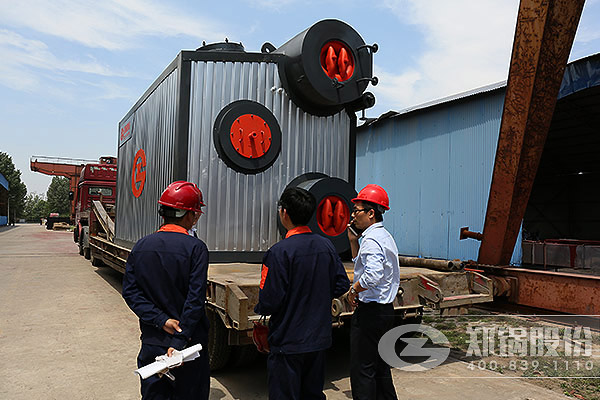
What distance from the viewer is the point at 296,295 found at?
284 cm

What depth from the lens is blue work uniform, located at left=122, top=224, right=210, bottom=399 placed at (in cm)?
263

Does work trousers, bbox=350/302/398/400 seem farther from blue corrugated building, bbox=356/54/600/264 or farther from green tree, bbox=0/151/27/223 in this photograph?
green tree, bbox=0/151/27/223

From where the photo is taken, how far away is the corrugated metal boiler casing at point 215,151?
5.64m

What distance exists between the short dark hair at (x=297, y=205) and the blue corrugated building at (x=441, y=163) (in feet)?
24.8

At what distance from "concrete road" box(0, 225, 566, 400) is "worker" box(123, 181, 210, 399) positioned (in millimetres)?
1665

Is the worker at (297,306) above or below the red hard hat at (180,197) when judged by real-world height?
below

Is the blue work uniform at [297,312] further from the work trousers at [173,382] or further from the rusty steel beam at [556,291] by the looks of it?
the rusty steel beam at [556,291]

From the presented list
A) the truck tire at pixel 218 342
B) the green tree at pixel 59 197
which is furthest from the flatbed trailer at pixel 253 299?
the green tree at pixel 59 197

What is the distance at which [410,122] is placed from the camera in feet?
39.0

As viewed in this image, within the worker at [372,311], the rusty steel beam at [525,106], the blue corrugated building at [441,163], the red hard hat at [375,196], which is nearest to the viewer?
the worker at [372,311]

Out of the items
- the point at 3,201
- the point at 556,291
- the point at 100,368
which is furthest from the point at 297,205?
the point at 3,201

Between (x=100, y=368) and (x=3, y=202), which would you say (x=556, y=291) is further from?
(x=3, y=202)

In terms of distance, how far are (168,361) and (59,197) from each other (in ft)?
298

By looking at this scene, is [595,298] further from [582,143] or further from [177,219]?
[582,143]
